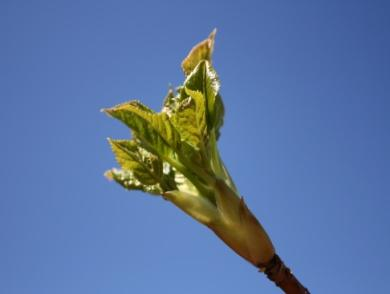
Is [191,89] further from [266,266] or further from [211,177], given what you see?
[266,266]

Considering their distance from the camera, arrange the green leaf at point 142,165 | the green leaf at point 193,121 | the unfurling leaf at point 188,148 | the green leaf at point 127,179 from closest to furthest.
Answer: the unfurling leaf at point 188,148 → the green leaf at point 193,121 → the green leaf at point 142,165 → the green leaf at point 127,179

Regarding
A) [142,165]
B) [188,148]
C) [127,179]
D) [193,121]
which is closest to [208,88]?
[193,121]

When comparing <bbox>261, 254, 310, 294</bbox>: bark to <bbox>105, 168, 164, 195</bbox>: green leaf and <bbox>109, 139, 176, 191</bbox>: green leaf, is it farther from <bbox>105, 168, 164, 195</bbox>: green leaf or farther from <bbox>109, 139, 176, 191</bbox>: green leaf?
<bbox>105, 168, 164, 195</bbox>: green leaf

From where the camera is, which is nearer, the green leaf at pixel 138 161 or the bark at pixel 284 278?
the bark at pixel 284 278

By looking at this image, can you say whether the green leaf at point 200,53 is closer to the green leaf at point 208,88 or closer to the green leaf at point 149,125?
the green leaf at point 208,88

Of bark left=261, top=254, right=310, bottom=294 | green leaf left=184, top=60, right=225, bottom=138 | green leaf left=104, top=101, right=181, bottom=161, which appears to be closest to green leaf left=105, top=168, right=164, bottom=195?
green leaf left=104, top=101, right=181, bottom=161

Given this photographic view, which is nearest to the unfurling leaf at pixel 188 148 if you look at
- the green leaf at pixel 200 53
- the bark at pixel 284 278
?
the green leaf at pixel 200 53

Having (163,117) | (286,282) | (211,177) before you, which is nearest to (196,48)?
(163,117)
